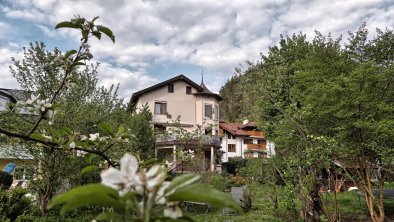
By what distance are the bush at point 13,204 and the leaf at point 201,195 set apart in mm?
6013

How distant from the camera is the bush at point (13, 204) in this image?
18.6ft

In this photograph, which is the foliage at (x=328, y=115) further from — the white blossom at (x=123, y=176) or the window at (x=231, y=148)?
the window at (x=231, y=148)

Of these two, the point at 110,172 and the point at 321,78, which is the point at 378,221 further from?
the point at 110,172

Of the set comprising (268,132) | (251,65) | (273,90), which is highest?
(251,65)

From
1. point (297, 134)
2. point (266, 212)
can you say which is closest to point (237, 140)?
point (266, 212)

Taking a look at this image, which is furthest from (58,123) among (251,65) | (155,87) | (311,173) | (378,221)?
(155,87)

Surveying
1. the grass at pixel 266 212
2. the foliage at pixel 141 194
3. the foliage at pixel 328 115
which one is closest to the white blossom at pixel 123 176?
the foliage at pixel 141 194

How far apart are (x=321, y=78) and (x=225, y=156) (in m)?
27.1

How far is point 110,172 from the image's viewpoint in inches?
20.7

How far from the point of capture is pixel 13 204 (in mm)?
5840

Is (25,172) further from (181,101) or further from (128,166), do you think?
(181,101)

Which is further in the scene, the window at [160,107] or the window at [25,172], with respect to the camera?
the window at [160,107]

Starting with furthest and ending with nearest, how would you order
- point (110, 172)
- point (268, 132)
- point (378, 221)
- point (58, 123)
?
point (268, 132) < point (58, 123) < point (378, 221) < point (110, 172)

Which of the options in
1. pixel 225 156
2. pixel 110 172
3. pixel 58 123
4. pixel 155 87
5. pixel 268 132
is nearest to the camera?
pixel 110 172
